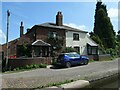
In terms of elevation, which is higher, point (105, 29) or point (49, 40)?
point (105, 29)

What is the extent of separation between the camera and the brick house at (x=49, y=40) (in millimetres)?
30031

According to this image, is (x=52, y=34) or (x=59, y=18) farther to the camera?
(x=59, y=18)

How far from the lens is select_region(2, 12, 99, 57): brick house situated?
30031 mm

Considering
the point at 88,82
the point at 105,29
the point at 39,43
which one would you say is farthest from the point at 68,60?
the point at 105,29

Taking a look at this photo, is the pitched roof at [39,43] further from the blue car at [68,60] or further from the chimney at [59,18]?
the blue car at [68,60]

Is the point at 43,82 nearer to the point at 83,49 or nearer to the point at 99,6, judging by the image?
the point at 83,49

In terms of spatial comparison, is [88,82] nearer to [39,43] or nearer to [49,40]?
[39,43]

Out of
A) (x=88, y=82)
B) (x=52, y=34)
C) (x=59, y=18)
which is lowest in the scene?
(x=88, y=82)

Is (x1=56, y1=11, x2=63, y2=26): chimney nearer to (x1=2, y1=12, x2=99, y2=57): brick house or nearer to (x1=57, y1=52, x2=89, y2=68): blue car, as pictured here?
(x1=2, y1=12, x2=99, y2=57): brick house

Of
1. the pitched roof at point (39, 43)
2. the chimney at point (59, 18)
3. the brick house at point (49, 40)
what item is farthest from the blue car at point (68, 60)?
the chimney at point (59, 18)

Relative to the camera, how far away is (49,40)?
31984mm

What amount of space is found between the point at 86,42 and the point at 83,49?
5.80ft

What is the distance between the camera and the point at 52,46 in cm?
3183

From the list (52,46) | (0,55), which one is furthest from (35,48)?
(0,55)
